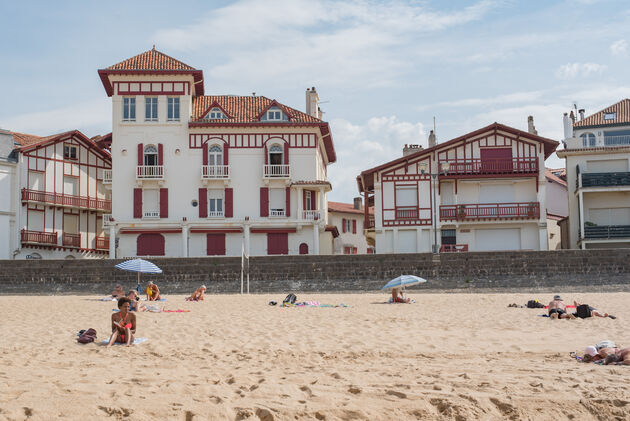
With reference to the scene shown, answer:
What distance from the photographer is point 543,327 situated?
1597 centimetres

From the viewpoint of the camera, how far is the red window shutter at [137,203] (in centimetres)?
4166

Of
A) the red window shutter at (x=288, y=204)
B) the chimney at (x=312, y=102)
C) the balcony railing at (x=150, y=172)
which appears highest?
the chimney at (x=312, y=102)

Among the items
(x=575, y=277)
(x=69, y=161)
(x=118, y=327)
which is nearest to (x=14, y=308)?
(x=118, y=327)

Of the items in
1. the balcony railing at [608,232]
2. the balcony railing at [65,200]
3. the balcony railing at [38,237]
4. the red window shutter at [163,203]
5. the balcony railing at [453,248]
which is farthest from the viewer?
the balcony railing at [65,200]

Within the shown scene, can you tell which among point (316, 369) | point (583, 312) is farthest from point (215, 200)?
point (316, 369)

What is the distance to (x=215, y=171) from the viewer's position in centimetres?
4175

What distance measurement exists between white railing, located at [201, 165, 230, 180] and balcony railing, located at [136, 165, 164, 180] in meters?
2.15

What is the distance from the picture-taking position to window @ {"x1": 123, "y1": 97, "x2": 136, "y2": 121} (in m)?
42.0

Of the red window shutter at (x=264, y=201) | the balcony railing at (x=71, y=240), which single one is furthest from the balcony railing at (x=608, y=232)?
the balcony railing at (x=71, y=240)

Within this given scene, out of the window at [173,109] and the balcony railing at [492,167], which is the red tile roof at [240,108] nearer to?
the window at [173,109]

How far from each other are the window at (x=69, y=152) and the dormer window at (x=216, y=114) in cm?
1045

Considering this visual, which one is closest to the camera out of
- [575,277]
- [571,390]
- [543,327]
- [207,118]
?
[571,390]

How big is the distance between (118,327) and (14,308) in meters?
10.0

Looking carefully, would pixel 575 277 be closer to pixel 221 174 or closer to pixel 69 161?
pixel 221 174
